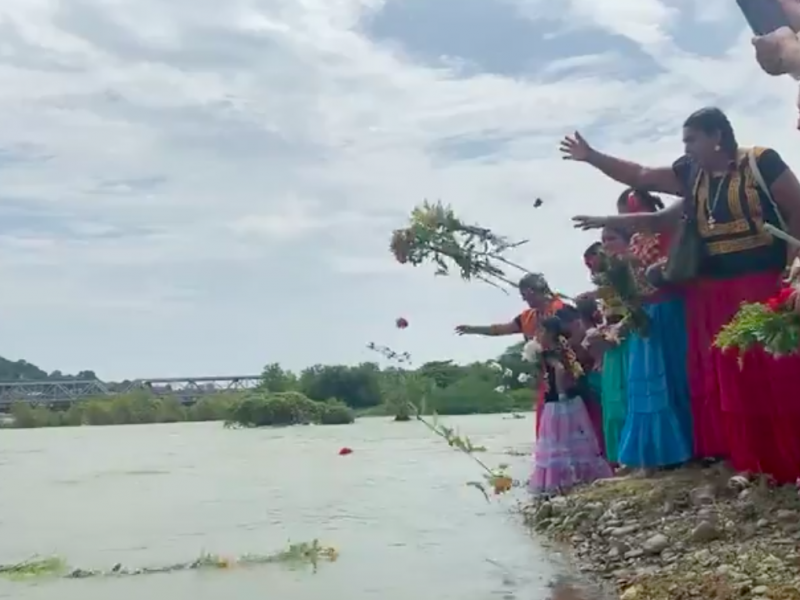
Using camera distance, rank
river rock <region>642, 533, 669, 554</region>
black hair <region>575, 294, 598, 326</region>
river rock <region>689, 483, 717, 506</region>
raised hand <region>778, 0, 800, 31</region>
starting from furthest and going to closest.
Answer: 1. black hair <region>575, 294, 598, 326</region>
2. river rock <region>689, 483, 717, 506</region>
3. river rock <region>642, 533, 669, 554</region>
4. raised hand <region>778, 0, 800, 31</region>

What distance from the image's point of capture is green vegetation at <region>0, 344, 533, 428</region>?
7121mm

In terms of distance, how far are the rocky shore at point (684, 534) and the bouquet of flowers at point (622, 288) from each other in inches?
32.6

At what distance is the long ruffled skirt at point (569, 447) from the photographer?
7.24 meters

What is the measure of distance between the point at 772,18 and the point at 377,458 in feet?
44.7

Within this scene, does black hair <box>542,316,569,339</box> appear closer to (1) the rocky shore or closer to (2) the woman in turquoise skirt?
(2) the woman in turquoise skirt

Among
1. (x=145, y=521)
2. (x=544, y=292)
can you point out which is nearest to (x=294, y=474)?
(x=145, y=521)

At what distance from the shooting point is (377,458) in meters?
16.6

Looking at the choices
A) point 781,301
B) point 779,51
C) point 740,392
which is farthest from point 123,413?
point 779,51

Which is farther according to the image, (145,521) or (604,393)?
(145,521)

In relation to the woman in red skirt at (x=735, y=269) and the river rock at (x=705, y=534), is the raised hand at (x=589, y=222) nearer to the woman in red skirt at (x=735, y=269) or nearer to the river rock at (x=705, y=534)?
the woman in red skirt at (x=735, y=269)

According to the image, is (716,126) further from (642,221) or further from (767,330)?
(767,330)

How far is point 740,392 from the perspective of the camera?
5.14 m

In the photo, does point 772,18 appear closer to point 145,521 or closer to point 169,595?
point 169,595

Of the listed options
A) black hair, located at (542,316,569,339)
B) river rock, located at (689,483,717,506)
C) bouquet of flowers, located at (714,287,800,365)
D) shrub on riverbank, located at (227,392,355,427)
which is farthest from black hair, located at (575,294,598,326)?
shrub on riverbank, located at (227,392,355,427)
